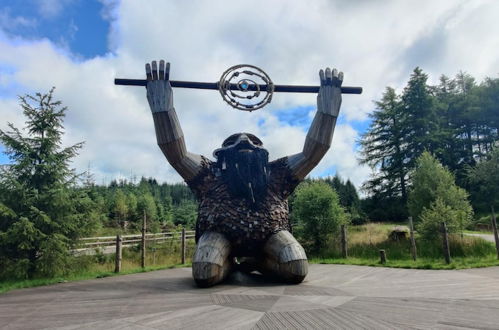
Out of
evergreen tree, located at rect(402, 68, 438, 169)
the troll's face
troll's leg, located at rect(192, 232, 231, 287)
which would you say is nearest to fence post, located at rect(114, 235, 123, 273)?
troll's leg, located at rect(192, 232, 231, 287)

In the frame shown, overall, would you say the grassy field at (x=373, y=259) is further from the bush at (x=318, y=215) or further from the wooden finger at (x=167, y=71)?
the wooden finger at (x=167, y=71)

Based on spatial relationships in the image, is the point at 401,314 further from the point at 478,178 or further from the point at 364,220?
the point at 364,220

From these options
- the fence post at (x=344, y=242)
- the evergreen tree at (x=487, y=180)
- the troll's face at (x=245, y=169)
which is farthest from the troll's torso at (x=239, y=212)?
the evergreen tree at (x=487, y=180)

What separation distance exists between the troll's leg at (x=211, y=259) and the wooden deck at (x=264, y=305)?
180 millimetres

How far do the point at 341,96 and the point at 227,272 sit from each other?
3431mm

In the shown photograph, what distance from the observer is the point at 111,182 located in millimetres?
74750

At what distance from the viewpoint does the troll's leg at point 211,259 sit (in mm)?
4520

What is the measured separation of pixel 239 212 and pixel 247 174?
602 millimetres

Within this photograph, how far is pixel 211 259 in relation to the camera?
4574 mm

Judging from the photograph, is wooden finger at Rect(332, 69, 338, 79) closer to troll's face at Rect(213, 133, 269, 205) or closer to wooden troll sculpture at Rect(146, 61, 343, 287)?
wooden troll sculpture at Rect(146, 61, 343, 287)

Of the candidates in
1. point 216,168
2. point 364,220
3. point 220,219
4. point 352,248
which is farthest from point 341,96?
point 364,220

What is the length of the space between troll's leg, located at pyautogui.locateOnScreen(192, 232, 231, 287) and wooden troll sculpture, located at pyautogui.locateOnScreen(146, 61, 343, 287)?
0.05ft

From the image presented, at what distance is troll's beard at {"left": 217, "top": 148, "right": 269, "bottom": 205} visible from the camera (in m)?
5.18

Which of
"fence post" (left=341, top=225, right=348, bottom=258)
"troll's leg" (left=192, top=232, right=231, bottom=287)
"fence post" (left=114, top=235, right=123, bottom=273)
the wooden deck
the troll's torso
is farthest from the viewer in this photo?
"fence post" (left=341, top=225, right=348, bottom=258)
